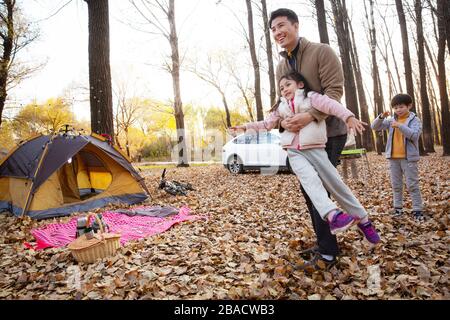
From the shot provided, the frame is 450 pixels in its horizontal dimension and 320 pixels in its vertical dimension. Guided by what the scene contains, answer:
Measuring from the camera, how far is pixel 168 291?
2.57 m

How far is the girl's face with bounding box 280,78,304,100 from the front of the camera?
2.61 metres

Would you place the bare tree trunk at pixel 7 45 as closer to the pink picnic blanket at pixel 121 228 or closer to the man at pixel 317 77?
the pink picnic blanket at pixel 121 228

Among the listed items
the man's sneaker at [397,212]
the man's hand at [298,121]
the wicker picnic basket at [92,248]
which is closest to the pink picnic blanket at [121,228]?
the wicker picnic basket at [92,248]

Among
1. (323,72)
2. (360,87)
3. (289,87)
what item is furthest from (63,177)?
(360,87)

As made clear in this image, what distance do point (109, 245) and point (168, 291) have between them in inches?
50.1

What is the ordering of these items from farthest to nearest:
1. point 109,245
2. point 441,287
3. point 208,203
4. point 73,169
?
1. point 73,169
2. point 208,203
3. point 109,245
4. point 441,287

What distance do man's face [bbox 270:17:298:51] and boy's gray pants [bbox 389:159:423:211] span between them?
2757 mm

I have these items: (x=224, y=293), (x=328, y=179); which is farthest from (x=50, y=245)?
(x=328, y=179)

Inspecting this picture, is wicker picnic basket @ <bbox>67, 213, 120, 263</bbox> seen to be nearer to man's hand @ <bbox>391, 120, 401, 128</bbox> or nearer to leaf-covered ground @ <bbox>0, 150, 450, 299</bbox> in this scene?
leaf-covered ground @ <bbox>0, 150, 450, 299</bbox>

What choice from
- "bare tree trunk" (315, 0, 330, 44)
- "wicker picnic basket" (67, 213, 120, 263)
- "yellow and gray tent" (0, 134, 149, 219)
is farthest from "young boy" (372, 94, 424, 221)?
"bare tree trunk" (315, 0, 330, 44)

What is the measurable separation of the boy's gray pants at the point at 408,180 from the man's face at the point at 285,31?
276 centimetres
